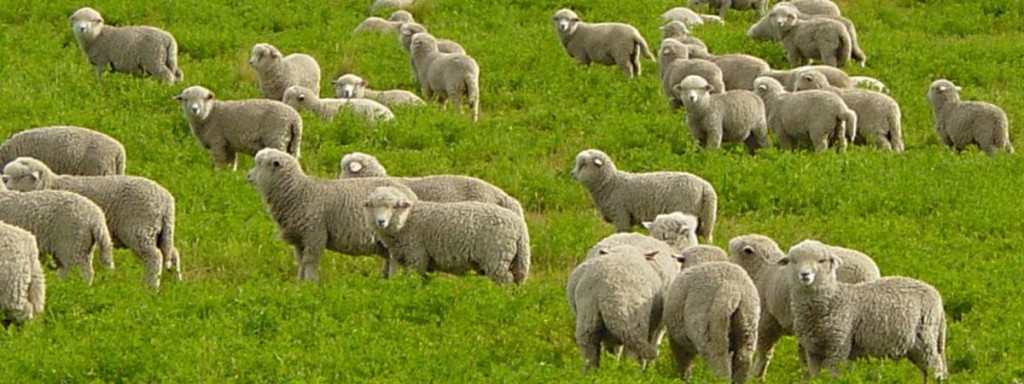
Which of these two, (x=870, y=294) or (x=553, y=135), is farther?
(x=553, y=135)

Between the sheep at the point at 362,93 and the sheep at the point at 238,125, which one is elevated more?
the sheep at the point at 238,125

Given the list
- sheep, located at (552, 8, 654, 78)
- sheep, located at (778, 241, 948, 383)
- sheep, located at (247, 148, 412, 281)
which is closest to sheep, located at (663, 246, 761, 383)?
sheep, located at (778, 241, 948, 383)

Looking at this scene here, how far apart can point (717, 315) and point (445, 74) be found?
11706 millimetres

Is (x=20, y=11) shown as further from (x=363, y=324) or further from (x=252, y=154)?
(x=363, y=324)

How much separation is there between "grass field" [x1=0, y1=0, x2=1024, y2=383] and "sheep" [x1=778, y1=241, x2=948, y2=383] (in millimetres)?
213

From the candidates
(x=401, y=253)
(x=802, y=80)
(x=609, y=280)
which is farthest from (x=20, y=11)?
(x=609, y=280)

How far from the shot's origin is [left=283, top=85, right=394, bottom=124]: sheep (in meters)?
→ 22.1

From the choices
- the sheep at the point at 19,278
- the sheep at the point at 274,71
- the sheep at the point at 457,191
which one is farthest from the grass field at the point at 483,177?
the sheep at the point at 457,191

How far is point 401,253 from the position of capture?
15672 mm

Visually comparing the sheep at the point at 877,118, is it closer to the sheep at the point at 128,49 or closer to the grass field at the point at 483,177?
the grass field at the point at 483,177

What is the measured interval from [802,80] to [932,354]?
1021 centimetres

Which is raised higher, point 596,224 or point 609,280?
point 609,280

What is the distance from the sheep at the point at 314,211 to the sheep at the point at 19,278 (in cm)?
288

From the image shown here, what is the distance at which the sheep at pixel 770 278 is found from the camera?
13.7 metres
